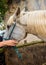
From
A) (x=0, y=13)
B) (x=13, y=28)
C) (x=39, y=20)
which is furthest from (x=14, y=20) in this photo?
(x=0, y=13)

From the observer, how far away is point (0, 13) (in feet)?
22.5

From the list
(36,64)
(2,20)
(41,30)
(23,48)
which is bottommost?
(2,20)

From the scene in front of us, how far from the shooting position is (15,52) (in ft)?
8.53

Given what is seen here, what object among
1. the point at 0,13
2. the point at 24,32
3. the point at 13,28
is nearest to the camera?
the point at 24,32

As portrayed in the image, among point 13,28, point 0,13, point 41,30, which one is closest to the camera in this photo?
point 41,30

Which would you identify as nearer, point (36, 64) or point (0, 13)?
point (36, 64)

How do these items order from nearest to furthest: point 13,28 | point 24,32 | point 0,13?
1. point 24,32
2. point 13,28
3. point 0,13

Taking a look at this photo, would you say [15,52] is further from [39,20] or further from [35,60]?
[39,20]

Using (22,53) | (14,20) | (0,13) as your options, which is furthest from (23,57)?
(0,13)

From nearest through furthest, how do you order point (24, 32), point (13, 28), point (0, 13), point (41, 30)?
point (41, 30) < point (24, 32) < point (13, 28) < point (0, 13)

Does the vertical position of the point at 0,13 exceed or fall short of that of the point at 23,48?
it falls short

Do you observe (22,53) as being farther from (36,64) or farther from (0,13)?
(0,13)

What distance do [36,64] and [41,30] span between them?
1.22 ft

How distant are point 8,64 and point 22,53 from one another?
0.18m
